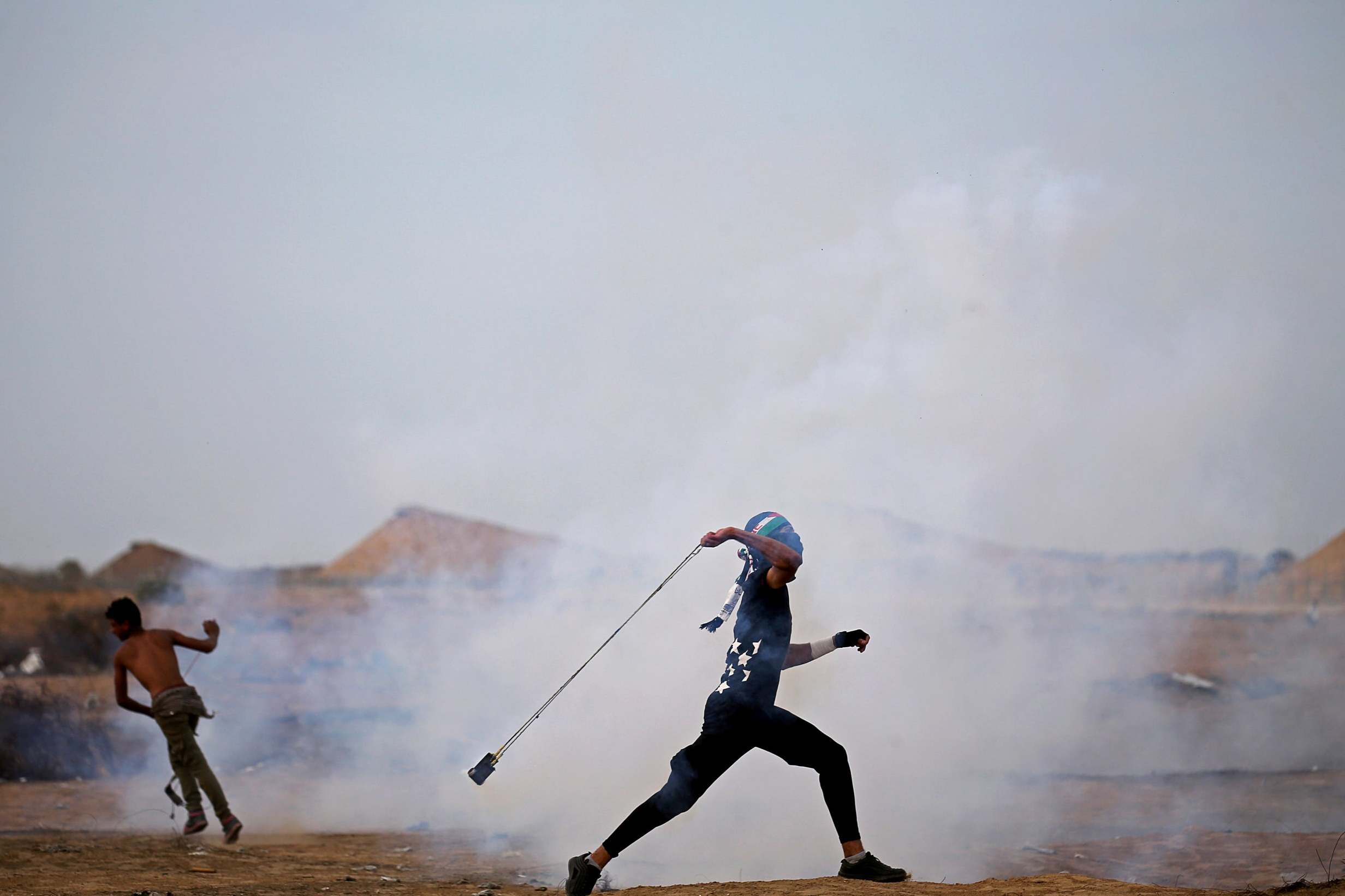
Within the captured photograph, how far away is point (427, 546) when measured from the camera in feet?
195

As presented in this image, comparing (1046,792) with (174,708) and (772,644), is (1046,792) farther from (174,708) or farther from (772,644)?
(174,708)

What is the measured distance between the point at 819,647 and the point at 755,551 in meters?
0.67

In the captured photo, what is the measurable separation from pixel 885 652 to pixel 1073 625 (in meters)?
8.19

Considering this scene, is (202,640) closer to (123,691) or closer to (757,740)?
(123,691)

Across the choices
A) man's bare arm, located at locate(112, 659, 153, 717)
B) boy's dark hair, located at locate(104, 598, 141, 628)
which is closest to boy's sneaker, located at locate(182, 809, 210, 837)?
man's bare arm, located at locate(112, 659, 153, 717)

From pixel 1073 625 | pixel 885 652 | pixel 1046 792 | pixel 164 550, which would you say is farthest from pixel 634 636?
pixel 164 550

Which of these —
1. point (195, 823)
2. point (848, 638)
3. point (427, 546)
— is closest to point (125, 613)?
point (195, 823)

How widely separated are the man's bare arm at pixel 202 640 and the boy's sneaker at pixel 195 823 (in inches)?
41.3

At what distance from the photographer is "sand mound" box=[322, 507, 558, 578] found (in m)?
56.3

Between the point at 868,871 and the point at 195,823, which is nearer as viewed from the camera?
the point at 868,871

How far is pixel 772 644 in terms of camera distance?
5.77m

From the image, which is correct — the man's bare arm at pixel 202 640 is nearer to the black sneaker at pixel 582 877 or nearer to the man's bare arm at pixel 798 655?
the black sneaker at pixel 582 877

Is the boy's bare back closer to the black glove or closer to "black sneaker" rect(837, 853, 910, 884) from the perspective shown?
the black glove

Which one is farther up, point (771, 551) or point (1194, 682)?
point (1194, 682)
